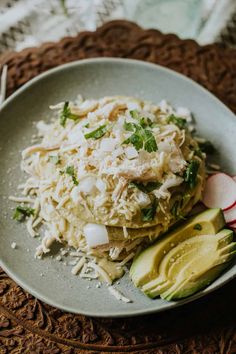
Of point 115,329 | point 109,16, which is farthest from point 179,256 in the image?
point 109,16

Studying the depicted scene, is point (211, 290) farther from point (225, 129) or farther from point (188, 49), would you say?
point (188, 49)

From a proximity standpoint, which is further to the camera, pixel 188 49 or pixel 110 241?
pixel 188 49

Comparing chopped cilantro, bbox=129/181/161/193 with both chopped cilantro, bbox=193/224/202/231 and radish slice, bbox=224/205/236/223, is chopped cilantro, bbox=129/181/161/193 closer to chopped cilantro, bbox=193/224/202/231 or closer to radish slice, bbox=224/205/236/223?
chopped cilantro, bbox=193/224/202/231

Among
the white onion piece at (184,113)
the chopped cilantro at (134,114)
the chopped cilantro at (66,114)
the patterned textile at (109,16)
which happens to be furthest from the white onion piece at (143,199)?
the patterned textile at (109,16)

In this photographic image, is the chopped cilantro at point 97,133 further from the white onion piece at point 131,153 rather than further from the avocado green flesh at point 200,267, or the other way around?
the avocado green flesh at point 200,267

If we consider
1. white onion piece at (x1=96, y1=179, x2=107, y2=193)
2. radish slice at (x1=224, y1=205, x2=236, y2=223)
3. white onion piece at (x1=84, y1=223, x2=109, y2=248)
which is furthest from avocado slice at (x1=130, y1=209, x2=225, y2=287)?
white onion piece at (x1=96, y1=179, x2=107, y2=193)

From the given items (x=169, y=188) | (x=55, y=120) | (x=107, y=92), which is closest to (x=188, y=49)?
(x=107, y=92)

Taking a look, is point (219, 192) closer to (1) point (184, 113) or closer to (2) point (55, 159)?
(1) point (184, 113)
